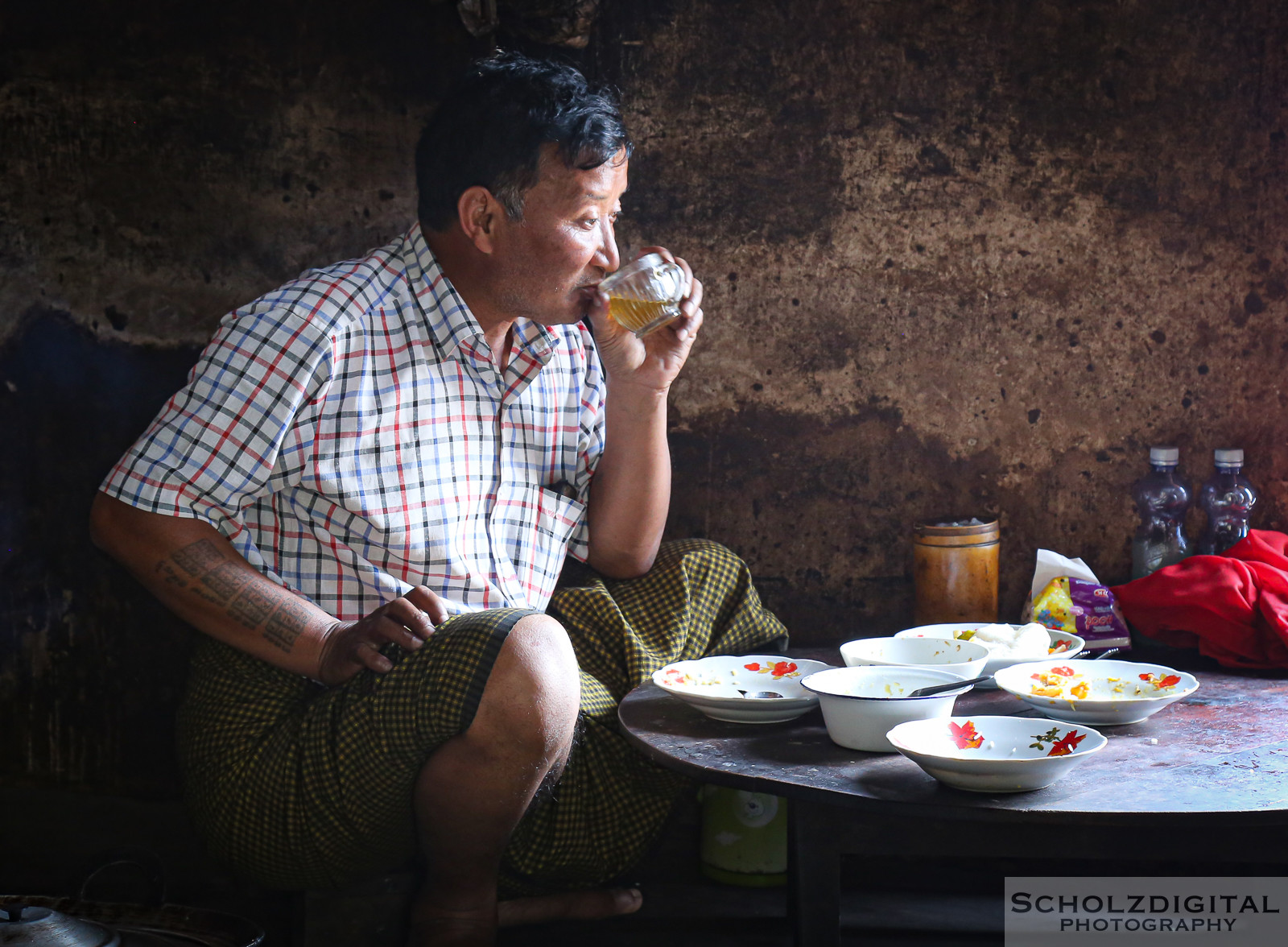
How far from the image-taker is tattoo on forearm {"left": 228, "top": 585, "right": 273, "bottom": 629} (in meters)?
1.93

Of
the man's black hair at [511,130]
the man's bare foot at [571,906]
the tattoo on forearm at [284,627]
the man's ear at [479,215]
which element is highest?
the man's black hair at [511,130]

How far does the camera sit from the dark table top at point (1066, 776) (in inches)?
54.0

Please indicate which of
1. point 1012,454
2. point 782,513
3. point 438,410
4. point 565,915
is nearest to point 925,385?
point 1012,454

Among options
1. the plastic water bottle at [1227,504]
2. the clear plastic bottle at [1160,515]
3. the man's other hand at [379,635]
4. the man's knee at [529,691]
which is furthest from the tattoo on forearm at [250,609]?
the plastic water bottle at [1227,504]

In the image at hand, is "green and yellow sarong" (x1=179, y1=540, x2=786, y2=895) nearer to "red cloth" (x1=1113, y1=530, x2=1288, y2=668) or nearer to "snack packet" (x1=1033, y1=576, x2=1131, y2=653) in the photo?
"snack packet" (x1=1033, y1=576, x2=1131, y2=653)

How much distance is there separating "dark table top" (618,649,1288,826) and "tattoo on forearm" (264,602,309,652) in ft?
1.87

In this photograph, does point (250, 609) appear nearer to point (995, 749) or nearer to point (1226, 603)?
point (995, 749)

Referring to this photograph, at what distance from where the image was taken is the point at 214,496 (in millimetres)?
1967

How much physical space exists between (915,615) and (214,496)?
166 centimetres

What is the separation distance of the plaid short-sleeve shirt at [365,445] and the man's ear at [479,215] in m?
0.10

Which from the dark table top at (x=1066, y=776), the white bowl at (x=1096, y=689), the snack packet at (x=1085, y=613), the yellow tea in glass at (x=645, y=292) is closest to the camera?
the dark table top at (x=1066, y=776)

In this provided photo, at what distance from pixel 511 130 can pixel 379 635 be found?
1010 mm

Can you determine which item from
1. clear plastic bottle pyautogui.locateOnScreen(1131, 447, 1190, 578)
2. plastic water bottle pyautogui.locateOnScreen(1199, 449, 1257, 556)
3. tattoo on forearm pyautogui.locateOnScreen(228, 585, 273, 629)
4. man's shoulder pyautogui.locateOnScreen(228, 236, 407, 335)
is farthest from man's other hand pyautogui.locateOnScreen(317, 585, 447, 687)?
plastic water bottle pyautogui.locateOnScreen(1199, 449, 1257, 556)

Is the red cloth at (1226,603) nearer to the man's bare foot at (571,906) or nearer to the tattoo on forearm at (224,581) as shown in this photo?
the man's bare foot at (571,906)
